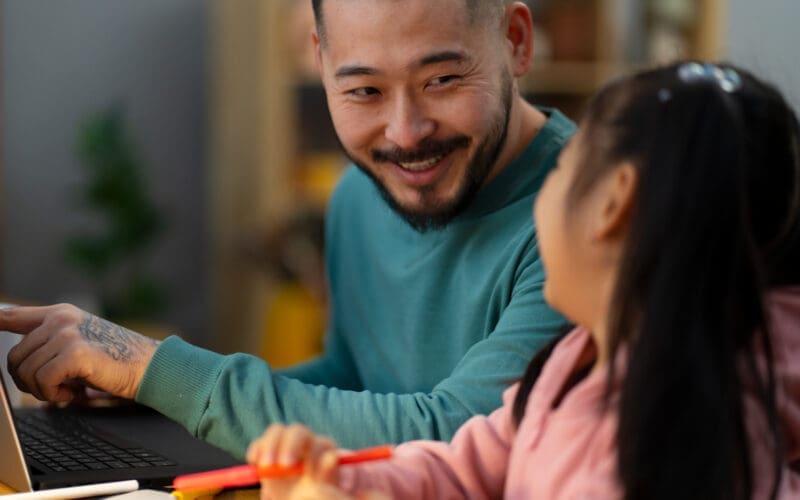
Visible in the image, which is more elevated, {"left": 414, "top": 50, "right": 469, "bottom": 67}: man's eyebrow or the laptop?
{"left": 414, "top": 50, "right": 469, "bottom": 67}: man's eyebrow

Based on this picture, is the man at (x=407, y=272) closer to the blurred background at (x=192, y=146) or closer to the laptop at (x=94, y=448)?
the laptop at (x=94, y=448)

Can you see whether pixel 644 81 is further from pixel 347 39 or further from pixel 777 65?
pixel 347 39

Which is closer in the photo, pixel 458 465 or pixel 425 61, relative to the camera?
pixel 458 465

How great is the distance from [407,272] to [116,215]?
2.85 meters

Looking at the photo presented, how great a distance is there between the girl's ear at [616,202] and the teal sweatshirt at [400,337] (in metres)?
0.38

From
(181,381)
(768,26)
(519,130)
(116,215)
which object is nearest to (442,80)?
(519,130)

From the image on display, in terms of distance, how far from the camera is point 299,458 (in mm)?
780

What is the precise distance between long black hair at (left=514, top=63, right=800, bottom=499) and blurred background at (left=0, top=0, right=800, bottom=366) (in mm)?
3311

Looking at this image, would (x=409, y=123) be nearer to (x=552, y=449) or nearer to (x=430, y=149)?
(x=430, y=149)

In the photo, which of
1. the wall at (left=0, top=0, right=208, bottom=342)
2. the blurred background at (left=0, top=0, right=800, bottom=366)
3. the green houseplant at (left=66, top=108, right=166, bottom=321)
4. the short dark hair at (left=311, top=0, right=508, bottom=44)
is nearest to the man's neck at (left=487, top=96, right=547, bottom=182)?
the short dark hair at (left=311, top=0, right=508, bottom=44)

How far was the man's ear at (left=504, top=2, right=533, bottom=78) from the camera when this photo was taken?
4.77ft

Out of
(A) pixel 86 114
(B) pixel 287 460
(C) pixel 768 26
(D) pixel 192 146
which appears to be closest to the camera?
(B) pixel 287 460

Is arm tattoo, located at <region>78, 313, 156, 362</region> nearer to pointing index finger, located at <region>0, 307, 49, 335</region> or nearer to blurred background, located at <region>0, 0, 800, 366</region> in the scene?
pointing index finger, located at <region>0, 307, 49, 335</region>

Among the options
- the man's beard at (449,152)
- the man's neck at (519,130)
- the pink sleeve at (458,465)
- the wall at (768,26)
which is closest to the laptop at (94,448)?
the pink sleeve at (458,465)
